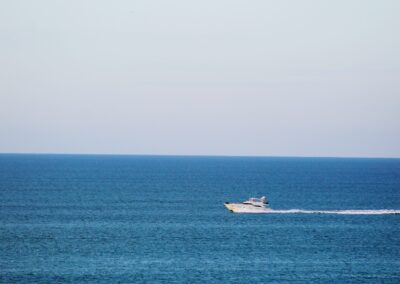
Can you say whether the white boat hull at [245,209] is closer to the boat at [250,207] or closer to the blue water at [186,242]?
the boat at [250,207]

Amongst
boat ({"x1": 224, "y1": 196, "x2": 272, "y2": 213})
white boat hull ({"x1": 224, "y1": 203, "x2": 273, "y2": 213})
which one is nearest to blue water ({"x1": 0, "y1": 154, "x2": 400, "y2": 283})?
white boat hull ({"x1": 224, "y1": 203, "x2": 273, "y2": 213})

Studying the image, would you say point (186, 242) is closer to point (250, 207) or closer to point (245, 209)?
point (245, 209)

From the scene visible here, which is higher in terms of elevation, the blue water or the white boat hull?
the white boat hull

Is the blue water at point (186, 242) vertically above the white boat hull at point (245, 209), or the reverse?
the white boat hull at point (245, 209)

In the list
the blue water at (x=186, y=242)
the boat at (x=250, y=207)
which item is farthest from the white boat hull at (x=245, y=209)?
the blue water at (x=186, y=242)

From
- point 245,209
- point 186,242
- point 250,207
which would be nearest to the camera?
point 186,242

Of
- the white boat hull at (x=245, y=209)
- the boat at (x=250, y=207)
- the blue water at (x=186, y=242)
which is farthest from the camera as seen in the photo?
the boat at (x=250, y=207)

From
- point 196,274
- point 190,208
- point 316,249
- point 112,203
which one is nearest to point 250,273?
point 196,274

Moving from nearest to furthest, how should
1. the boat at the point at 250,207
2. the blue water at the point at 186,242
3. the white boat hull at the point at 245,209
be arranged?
the blue water at the point at 186,242 → the white boat hull at the point at 245,209 → the boat at the point at 250,207

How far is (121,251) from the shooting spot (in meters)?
76.1

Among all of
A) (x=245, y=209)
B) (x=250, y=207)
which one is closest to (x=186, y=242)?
(x=245, y=209)

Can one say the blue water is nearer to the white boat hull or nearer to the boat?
the white boat hull

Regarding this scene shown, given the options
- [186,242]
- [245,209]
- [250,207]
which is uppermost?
[250,207]

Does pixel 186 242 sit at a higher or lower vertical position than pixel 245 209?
lower
